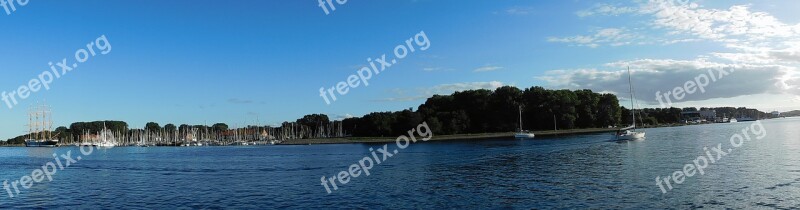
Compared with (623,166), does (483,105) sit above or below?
above

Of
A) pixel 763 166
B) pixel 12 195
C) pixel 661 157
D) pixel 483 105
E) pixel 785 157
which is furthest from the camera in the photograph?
pixel 483 105

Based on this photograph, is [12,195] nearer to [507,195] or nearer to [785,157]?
[507,195]

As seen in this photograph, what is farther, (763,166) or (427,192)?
(763,166)

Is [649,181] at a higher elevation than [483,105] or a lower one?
lower

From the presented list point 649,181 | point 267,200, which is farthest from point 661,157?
point 267,200

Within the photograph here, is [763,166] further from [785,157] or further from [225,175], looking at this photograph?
[225,175]

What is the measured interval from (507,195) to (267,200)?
53.4ft

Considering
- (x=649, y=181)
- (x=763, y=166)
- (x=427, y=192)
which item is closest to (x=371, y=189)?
(x=427, y=192)

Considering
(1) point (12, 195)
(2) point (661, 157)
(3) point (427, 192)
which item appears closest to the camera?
(3) point (427, 192)

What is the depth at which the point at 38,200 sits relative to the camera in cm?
4059

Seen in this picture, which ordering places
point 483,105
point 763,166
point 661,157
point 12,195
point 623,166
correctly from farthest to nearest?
point 483,105 → point 661,157 → point 623,166 → point 763,166 → point 12,195

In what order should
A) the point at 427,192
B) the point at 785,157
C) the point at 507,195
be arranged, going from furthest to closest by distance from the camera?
the point at 785,157 < the point at 427,192 < the point at 507,195

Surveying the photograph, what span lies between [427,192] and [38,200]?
2901 cm

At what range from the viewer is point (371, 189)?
4109 centimetres
